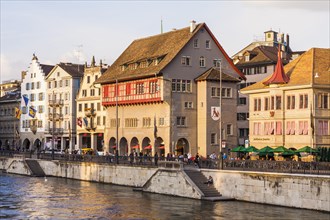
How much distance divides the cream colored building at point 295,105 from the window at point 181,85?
1019 cm

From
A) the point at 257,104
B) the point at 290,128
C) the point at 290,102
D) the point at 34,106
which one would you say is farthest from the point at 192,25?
the point at 34,106

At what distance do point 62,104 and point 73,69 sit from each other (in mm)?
6840

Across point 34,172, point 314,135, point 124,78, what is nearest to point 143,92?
point 124,78

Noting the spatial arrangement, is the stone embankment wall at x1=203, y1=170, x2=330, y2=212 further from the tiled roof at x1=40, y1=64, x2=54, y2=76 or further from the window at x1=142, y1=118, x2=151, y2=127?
the tiled roof at x1=40, y1=64, x2=54, y2=76

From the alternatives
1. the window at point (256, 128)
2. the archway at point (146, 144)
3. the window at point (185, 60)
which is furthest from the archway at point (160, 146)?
the window at point (256, 128)

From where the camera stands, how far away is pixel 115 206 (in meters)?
55.9

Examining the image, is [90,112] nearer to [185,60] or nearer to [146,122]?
[146,122]

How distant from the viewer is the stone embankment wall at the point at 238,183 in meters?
50.0

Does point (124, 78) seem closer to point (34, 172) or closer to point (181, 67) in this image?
point (181, 67)

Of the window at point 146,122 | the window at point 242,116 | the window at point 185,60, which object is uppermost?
the window at point 185,60

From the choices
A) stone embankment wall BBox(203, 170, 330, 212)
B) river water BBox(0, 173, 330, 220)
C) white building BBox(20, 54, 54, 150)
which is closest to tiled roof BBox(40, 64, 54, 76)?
white building BBox(20, 54, 54, 150)

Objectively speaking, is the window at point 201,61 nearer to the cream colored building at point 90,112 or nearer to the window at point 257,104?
the window at point 257,104

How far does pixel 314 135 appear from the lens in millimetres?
74188

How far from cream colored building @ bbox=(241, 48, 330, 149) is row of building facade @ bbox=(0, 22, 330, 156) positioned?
110 mm
